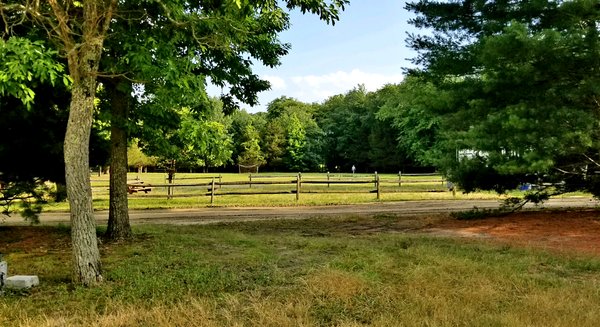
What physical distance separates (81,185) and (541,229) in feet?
33.0

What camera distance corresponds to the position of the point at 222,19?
682 centimetres

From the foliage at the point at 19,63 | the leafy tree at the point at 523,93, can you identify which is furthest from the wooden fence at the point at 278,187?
the foliage at the point at 19,63

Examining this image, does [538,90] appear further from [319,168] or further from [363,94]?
[363,94]

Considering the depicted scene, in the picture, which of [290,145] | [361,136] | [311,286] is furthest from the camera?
[290,145]

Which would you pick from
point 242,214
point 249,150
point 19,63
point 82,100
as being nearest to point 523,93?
point 82,100

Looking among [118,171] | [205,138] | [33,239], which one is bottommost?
[33,239]

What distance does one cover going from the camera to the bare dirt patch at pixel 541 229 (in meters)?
9.36

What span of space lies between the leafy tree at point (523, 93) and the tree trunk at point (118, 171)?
7.14 metres

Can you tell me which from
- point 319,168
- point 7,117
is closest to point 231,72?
point 7,117

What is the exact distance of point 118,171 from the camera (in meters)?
9.51

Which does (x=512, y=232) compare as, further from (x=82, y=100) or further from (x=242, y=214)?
(x=82, y=100)

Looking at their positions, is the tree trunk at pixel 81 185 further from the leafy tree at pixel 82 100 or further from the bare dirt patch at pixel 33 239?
the bare dirt patch at pixel 33 239

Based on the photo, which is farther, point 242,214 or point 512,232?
point 242,214

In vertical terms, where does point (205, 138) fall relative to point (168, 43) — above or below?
below
